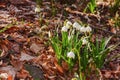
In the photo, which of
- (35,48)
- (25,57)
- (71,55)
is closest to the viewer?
(71,55)

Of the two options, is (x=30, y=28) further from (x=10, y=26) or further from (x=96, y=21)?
(x=96, y=21)

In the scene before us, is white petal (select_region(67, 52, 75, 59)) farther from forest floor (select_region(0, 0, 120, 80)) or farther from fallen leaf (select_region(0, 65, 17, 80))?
fallen leaf (select_region(0, 65, 17, 80))

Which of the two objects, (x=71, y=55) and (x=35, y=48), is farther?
(x=35, y=48)

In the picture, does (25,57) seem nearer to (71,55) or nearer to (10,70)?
(10,70)

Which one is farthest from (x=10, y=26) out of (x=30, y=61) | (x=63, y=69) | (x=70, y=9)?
(x=70, y=9)

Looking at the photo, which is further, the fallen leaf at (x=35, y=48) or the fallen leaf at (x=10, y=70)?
the fallen leaf at (x=35, y=48)

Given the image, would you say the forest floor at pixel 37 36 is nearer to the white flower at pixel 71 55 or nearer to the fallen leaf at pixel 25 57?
the fallen leaf at pixel 25 57

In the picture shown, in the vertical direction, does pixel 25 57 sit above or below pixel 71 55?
below

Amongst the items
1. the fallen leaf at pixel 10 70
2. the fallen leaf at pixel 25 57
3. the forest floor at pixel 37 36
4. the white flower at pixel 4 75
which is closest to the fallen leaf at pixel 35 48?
the forest floor at pixel 37 36

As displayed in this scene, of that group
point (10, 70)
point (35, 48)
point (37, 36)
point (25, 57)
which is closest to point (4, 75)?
point (10, 70)

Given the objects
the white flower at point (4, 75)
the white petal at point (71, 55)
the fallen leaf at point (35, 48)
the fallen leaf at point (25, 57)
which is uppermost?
the white petal at point (71, 55)
